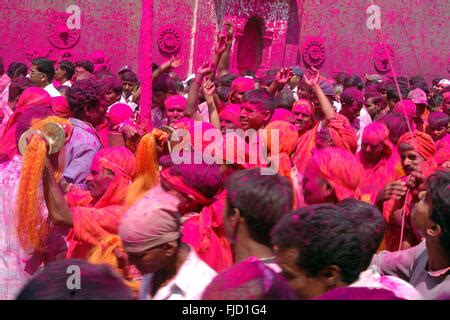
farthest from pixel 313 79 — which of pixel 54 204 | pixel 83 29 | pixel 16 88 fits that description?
pixel 83 29

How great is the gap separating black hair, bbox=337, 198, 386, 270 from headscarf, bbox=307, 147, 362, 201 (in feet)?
2.34

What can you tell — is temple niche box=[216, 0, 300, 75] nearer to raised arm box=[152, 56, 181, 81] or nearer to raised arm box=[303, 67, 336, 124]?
raised arm box=[152, 56, 181, 81]

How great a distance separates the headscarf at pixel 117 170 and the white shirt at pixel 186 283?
1126mm

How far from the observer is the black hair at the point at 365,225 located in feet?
9.41

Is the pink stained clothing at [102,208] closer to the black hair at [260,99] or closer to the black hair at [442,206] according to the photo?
the black hair at [442,206]

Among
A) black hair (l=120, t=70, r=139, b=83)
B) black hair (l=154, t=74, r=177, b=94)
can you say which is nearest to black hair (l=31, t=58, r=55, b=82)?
black hair (l=120, t=70, r=139, b=83)

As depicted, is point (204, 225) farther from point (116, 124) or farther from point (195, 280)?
point (116, 124)

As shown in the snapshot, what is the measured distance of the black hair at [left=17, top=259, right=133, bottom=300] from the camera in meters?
2.22

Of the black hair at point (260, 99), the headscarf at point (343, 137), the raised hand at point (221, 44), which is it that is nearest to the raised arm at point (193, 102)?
the raised hand at point (221, 44)

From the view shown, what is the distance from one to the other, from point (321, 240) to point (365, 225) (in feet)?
1.16

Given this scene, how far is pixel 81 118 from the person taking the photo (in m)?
5.61

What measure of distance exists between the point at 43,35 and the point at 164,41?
2.11 metres

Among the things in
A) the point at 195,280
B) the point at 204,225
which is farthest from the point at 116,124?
the point at 195,280
